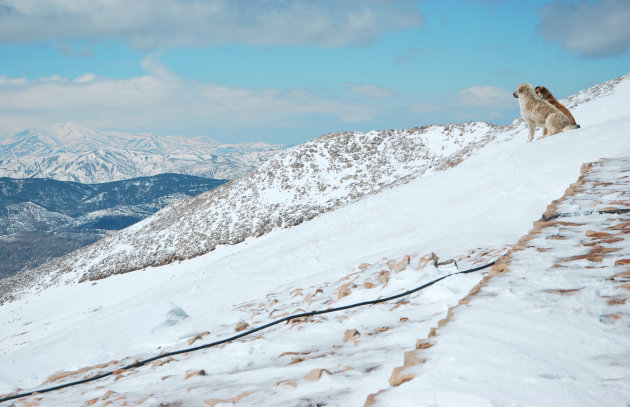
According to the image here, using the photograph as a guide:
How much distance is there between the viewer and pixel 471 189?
42.5 ft

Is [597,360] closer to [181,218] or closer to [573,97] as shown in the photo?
[573,97]

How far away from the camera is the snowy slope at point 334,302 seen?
3.68m

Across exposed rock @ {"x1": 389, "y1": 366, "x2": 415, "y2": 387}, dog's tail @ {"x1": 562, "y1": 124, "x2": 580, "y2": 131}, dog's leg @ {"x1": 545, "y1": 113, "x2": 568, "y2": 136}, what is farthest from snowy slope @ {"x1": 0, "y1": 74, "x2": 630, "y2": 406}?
dog's leg @ {"x1": 545, "y1": 113, "x2": 568, "y2": 136}

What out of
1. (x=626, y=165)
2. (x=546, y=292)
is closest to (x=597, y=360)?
(x=546, y=292)

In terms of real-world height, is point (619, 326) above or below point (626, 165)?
below

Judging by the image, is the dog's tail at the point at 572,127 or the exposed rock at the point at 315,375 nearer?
the exposed rock at the point at 315,375

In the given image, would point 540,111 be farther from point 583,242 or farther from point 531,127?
point 583,242

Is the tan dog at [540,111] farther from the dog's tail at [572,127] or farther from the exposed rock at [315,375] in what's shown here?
the exposed rock at [315,375]

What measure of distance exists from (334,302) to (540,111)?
545 inches

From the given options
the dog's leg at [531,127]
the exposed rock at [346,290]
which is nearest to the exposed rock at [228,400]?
the exposed rock at [346,290]

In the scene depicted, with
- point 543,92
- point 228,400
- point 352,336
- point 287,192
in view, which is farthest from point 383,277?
point 287,192

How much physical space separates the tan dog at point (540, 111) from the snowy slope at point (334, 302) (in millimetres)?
1486

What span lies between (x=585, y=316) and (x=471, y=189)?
10477 mm

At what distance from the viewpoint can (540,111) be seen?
16094 mm
